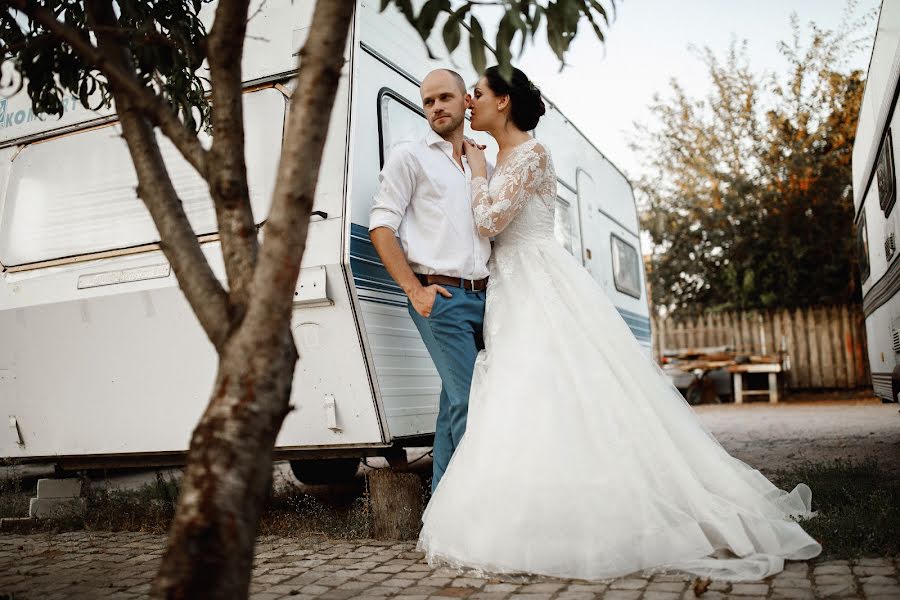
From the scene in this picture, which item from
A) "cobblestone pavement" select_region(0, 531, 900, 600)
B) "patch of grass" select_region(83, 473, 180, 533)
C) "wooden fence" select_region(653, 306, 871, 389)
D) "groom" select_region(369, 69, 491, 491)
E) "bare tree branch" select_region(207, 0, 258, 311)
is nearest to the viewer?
"bare tree branch" select_region(207, 0, 258, 311)

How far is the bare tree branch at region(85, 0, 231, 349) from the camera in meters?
2.00

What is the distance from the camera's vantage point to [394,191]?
3.57m

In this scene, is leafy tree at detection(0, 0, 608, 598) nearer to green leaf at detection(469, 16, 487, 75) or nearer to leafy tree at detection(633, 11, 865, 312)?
green leaf at detection(469, 16, 487, 75)

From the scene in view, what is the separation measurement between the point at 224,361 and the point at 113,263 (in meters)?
2.51

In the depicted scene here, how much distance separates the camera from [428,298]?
346 cm

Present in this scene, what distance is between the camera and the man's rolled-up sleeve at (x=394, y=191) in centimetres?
352

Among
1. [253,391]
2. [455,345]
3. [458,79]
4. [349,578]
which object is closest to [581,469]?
[455,345]

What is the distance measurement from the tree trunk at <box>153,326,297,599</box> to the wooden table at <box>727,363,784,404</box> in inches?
537

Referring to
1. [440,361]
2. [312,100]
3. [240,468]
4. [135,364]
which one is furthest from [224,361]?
[135,364]

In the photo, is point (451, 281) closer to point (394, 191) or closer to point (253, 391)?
point (394, 191)

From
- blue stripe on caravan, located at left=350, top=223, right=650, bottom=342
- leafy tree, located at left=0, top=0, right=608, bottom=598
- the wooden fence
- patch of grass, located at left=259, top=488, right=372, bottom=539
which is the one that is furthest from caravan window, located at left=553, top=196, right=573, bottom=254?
the wooden fence

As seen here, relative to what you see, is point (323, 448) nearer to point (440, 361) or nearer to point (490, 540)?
point (440, 361)

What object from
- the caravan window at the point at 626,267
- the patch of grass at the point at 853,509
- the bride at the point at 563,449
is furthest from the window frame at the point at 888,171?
the bride at the point at 563,449

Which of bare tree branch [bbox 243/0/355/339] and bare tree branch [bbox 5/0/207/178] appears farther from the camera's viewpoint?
bare tree branch [bbox 5/0/207/178]
